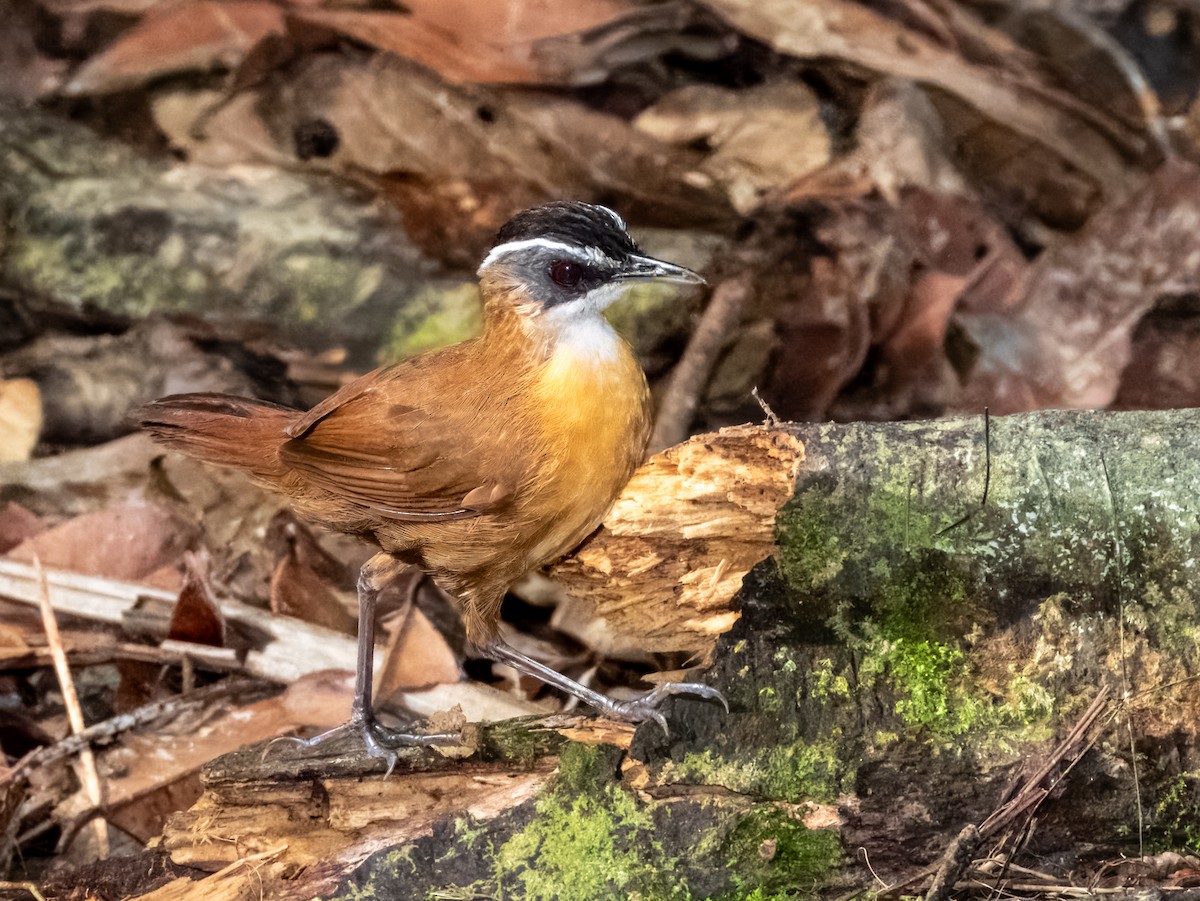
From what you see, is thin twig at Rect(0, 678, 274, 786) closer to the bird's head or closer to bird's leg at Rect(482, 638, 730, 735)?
bird's leg at Rect(482, 638, 730, 735)

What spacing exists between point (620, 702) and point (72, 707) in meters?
1.90

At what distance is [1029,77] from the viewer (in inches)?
202

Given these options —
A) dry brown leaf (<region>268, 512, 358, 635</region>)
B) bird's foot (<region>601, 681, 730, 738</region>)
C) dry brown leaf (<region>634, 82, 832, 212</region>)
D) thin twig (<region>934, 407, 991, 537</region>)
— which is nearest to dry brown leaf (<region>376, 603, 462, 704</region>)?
dry brown leaf (<region>268, 512, 358, 635</region>)

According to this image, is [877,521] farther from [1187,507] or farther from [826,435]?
[1187,507]

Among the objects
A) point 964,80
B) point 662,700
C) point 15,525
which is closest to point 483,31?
point 964,80

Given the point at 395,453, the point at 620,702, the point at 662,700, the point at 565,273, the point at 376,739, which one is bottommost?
the point at 376,739

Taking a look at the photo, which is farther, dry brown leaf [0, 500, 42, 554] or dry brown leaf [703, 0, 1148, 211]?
dry brown leaf [703, 0, 1148, 211]

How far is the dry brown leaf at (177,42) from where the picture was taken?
5.18m

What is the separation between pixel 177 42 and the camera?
17.0 ft

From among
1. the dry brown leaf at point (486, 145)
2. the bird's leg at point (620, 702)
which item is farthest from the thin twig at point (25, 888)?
the dry brown leaf at point (486, 145)

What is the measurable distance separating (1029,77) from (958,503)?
3384 millimetres

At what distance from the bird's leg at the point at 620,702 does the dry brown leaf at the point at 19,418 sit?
2411 millimetres

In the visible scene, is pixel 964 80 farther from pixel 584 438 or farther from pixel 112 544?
pixel 112 544

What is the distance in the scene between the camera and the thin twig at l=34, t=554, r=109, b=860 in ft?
10.7
